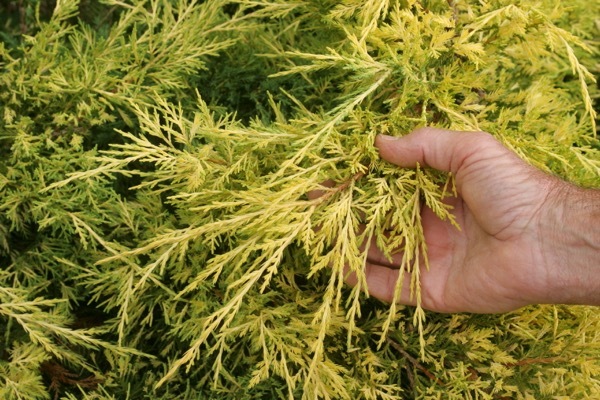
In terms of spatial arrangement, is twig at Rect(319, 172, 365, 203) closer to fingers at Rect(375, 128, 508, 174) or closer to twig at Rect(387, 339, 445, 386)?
fingers at Rect(375, 128, 508, 174)

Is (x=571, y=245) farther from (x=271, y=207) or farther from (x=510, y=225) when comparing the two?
(x=271, y=207)

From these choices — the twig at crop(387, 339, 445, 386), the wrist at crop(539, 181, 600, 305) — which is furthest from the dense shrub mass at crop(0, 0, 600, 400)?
the wrist at crop(539, 181, 600, 305)

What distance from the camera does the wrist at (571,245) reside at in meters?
1.95

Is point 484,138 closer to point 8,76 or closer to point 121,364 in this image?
point 121,364

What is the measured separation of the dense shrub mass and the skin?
0.11m

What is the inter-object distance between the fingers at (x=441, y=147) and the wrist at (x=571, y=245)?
0.96 feet

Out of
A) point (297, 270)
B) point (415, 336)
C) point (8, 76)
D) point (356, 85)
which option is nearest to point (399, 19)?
point (356, 85)

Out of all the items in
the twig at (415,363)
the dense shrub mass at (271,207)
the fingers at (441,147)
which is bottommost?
the twig at (415,363)

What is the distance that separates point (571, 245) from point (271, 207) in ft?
3.34

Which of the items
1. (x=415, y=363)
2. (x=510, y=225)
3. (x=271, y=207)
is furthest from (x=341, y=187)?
(x=415, y=363)

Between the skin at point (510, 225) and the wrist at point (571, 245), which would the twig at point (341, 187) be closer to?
the skin at point (510, 225)

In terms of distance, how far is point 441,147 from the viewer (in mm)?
1921

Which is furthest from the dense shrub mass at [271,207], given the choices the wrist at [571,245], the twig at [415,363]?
the wrist at [571,245]

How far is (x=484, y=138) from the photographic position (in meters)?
1.92
